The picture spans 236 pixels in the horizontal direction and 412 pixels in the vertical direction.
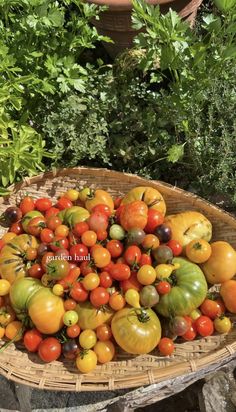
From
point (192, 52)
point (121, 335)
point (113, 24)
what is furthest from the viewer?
point (113, 24)

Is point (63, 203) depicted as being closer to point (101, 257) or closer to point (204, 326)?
point (101, 257)

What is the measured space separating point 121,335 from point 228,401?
0.76m

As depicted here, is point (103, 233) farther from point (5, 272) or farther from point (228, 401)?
point (228, 401)

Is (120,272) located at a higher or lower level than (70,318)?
higher

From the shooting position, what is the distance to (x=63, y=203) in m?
2.43

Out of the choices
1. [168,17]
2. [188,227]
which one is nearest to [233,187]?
[188,227]

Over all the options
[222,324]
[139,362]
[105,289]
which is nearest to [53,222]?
[105,289]

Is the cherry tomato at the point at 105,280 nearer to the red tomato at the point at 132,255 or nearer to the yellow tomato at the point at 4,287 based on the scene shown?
the red tomato at the point at 132,255

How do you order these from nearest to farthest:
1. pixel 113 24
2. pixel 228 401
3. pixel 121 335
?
pixel 121 335
pixel 228 401
pixel 113 24

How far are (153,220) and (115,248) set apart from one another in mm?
222

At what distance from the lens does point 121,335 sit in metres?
1.95

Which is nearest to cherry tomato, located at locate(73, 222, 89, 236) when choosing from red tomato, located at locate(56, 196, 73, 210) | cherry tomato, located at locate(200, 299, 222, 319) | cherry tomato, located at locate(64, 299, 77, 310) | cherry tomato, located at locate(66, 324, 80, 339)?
red tomato, located at locate(56, 196, 73, 210)

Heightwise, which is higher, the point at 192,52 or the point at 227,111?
the point at 192,52

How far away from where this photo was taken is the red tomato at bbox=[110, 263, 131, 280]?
208 centimetres
